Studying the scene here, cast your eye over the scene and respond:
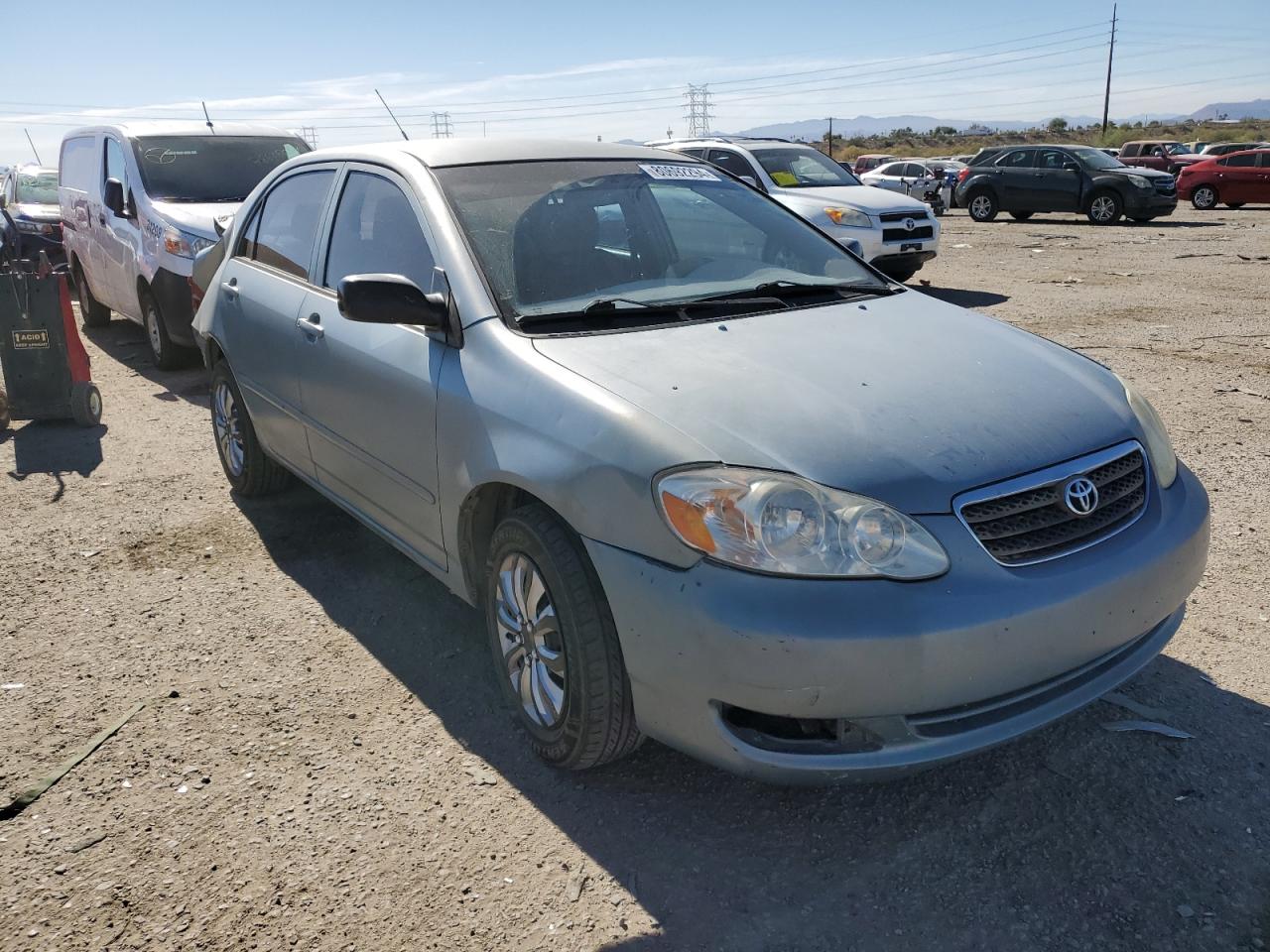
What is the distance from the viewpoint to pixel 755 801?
2848mm

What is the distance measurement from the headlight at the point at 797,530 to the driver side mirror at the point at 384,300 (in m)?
1.15

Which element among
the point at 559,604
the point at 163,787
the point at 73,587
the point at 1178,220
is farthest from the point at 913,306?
the point at 1178,220

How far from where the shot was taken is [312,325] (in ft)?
13.0

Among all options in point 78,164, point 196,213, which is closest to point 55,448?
point 196,213

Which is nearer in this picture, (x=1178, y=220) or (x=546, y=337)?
(x=546, y=337)

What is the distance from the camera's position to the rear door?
423cm

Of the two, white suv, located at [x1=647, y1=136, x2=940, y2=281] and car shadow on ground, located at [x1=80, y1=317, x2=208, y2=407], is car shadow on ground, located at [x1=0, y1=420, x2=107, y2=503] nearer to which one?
car shadow on ground, located at [x1=80, y1=317, x2=208, y2=407]

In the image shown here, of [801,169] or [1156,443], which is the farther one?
[801,169]

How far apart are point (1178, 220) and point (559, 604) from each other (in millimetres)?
23317

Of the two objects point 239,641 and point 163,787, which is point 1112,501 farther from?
point 239,641

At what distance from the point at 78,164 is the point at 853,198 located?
8.21 m

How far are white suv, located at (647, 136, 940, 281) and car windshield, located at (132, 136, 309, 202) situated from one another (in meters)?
4.19

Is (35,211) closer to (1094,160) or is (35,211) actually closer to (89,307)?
(89,307)

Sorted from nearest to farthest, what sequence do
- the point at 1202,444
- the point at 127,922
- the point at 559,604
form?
the point at 127,922 < the point at 559,604 < the point at 1202,444
